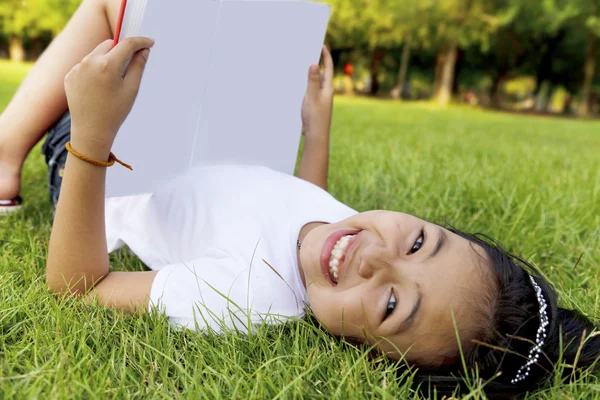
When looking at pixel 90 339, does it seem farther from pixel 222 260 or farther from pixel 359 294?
pixel 359 294

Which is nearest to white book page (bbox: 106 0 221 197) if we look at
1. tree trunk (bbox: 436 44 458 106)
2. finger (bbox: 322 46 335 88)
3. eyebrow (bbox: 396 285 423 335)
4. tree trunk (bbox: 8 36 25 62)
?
finger (bbox: 322 46 335 88)

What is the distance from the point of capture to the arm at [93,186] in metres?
1.25

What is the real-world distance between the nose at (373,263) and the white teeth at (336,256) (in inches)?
4.4

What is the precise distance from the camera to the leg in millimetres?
1836

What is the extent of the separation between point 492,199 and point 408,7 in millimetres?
16734

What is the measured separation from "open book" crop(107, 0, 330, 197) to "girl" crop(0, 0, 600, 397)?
204 millimetres

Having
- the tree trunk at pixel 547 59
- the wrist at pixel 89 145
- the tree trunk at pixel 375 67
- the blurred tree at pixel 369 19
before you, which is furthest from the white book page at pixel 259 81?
the tree trunk at pixel 375 67

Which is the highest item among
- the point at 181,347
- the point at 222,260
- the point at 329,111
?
the point at 329,111

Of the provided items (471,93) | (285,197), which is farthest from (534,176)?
(471,93)

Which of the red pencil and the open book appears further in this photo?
the open book

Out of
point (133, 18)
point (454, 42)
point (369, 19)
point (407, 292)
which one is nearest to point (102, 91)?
point (133, 18)

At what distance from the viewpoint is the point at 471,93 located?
29391 mm

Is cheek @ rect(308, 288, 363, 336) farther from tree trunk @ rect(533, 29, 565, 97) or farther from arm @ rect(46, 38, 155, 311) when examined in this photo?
tree trunk @ rect(533, 29, 565, 97)

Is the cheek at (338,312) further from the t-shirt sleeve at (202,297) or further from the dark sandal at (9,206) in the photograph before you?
the dark sandal at (9,206)
